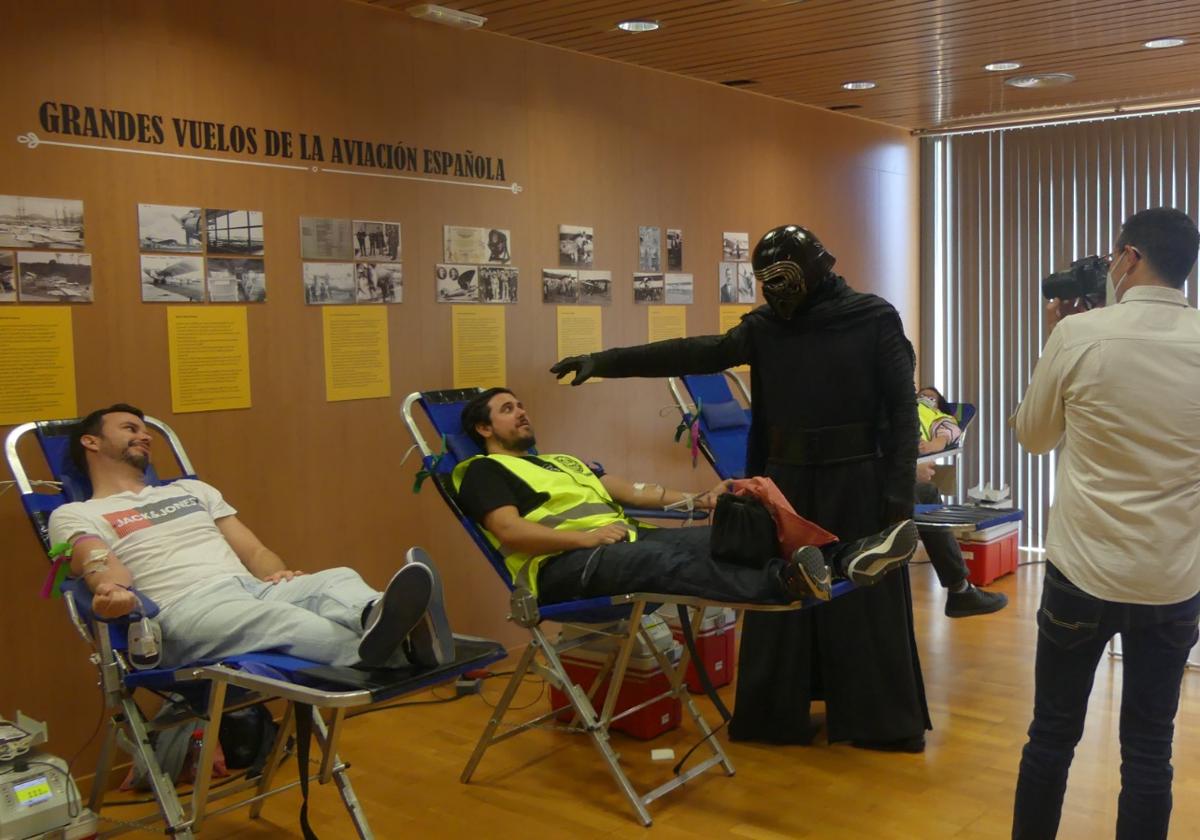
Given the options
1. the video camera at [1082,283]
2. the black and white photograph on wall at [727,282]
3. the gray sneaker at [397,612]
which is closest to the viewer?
the gray sneaker at [397,612]

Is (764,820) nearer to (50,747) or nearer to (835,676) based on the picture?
(835,676)

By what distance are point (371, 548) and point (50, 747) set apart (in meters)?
1.30

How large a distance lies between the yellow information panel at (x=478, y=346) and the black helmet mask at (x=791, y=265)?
1.56 m

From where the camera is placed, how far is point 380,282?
448cm

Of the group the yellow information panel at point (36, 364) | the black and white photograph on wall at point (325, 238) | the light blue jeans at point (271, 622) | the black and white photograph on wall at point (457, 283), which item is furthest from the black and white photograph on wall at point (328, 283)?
the light blue jeans at point (271, 622)

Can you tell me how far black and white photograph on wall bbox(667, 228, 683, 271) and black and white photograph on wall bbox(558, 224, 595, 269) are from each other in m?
0.56

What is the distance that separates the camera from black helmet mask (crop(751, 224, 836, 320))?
3529 mm

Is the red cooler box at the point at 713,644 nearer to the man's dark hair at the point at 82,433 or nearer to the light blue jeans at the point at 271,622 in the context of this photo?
the light blue jeans at the point at 271,622

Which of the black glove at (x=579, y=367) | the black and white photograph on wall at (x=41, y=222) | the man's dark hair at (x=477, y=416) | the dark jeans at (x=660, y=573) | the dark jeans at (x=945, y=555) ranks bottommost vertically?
the dark jeans at (x=945, y=555)

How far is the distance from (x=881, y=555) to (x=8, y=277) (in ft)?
8.46

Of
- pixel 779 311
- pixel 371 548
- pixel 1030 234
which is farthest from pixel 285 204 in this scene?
pixel 1030 234

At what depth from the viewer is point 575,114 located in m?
5.27

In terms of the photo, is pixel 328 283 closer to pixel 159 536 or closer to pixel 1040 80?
pixel 159 536

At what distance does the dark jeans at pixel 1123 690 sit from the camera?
7.96ft
